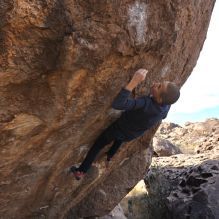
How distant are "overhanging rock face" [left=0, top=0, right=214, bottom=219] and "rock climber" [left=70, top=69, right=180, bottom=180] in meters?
0.24

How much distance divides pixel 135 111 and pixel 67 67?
5.51 feet

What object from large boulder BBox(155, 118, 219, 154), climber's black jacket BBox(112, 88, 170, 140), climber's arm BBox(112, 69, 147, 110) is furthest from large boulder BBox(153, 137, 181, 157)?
climber's arm BBox(112, 69, 147, 110)

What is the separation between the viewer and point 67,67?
233 inches

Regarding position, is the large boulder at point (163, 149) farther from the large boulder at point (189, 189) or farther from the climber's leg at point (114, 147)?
the climber's leg at point (114, 147)

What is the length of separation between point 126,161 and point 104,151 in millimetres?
1940

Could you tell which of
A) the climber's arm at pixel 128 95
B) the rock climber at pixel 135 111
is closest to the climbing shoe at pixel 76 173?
the rock climber at pixel 135 111

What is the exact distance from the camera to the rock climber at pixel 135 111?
647 centimetres

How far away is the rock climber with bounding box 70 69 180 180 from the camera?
6.47 metres

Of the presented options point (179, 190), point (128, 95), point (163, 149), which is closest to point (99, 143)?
point (128, 95)

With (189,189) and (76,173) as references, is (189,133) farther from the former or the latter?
(76,173)

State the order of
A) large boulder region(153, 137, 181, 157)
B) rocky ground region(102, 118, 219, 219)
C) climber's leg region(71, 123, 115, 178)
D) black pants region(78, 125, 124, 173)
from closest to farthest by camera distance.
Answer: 1. black pants region(78, 125, 124, 173)
2. climber's leg region(71, 123, 115, 178)
3. rocky ground region(102, 118, 219, 219)
4. large boulder region(153, 137, 181, 157)

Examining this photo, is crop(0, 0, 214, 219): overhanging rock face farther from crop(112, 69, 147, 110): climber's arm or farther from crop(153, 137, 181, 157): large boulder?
crop(153, 137, 181, 157): large boulder

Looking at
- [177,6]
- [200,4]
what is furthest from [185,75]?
[177,6]

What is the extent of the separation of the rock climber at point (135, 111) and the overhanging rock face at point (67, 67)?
9.3 inches
